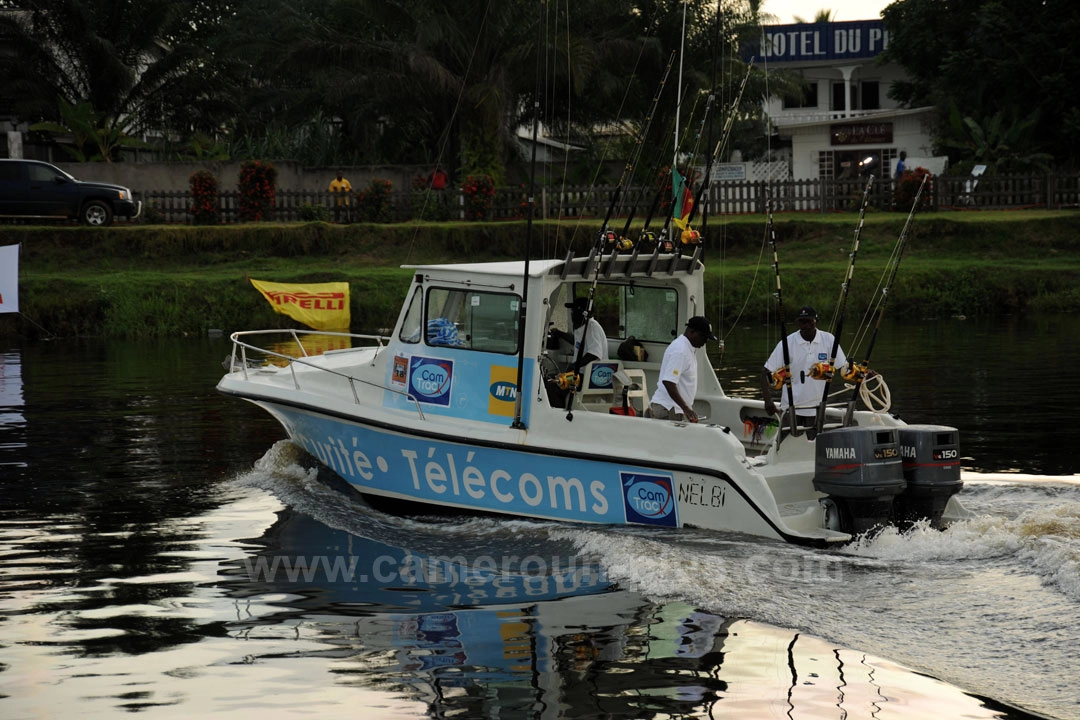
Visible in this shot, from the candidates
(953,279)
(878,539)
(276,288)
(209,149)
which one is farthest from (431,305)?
(209,149)

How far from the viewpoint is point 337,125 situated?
138 ft

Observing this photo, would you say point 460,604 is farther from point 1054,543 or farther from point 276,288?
point 276,288

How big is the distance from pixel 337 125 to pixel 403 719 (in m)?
37.3

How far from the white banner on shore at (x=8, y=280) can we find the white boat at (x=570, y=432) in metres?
14.5

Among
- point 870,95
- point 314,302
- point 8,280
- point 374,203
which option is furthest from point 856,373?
point 870,95

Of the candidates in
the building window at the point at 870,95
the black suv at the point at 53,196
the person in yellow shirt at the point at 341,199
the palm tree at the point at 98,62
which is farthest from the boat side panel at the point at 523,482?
the building window at the point at 870,95

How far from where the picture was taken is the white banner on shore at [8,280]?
80.5 ft

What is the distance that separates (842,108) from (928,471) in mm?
43427

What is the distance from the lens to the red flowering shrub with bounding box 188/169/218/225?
31.8m

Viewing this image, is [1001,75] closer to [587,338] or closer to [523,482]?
[587,338]

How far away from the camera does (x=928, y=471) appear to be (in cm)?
905

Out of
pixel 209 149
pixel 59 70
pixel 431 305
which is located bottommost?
pixel 431 305

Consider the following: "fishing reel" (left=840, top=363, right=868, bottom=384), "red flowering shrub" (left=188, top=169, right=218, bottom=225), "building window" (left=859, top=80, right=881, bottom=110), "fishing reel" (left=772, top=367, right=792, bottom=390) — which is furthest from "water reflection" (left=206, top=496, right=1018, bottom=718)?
"building window" (left=859, top=80, right=881, bottom=110)

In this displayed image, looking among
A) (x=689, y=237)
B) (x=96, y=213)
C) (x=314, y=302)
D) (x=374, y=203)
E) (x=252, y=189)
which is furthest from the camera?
(x=374, y=203)
